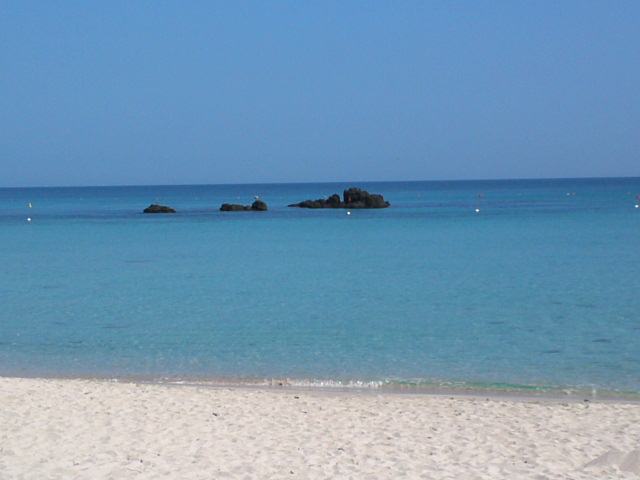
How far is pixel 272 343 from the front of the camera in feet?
47.9

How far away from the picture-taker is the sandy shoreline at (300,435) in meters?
7.36

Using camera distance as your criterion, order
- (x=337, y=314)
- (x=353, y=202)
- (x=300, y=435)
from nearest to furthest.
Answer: (x=300, y=435), (x=337, y=314), (x=353, y=202)

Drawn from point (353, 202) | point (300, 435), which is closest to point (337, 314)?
point (300, 435)

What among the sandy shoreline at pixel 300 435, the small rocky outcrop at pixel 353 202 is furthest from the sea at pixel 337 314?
the small rocky outcrop at pixel 353 202

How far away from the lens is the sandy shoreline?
736 centimetres

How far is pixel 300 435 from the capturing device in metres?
8.66

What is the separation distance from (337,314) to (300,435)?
9.04 metres

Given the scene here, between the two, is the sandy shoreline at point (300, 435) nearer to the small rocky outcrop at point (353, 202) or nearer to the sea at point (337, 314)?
the sea at point (337, 314)

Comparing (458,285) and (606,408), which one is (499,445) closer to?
(606,408)

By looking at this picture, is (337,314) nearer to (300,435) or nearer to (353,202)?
(300,435)

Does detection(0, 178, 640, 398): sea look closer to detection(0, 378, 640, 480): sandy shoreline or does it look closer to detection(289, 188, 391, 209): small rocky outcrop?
detection(0, 378, 640, 480): sandy shoreline

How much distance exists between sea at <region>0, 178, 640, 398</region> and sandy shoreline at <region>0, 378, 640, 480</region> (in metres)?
1.42

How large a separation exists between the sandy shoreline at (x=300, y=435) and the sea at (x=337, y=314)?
4.66 ft

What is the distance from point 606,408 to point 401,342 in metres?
5.19
